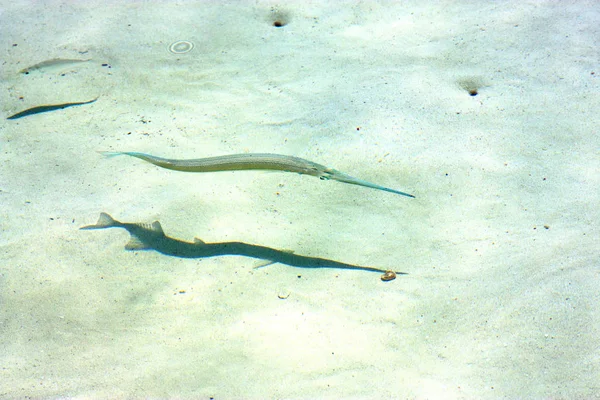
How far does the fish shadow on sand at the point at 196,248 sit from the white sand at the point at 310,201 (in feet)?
0.28

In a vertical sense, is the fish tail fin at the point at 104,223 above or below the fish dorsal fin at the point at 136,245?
above

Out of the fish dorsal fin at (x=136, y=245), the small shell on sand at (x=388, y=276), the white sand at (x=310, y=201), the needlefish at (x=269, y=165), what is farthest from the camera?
the fish dorsal fin at (x=136, y=245)

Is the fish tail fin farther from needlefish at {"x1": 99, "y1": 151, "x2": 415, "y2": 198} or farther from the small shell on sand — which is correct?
the small shell on sand

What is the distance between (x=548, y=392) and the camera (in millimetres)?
2863

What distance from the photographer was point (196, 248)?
4000mm

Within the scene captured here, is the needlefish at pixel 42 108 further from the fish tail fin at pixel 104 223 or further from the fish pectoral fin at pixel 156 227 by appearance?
the fish pectoral fin at pixel 156 227

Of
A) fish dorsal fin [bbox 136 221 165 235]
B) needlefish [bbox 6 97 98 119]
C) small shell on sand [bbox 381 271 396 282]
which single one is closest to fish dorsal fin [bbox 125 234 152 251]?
fish dorsal fin [bbox 136 221 165 235]

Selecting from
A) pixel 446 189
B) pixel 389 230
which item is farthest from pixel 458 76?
pixel 389 230

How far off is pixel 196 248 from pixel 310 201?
1.15 metres

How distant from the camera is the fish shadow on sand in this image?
3.85 m

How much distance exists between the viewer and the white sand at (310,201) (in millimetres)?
3135

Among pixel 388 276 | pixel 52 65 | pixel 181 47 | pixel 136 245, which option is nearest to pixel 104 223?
pixel 136 245

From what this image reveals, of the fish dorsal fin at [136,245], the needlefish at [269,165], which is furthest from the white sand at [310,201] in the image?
the needlefish at [269,165]

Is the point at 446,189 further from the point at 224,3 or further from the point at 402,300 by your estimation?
the point at 224,3
